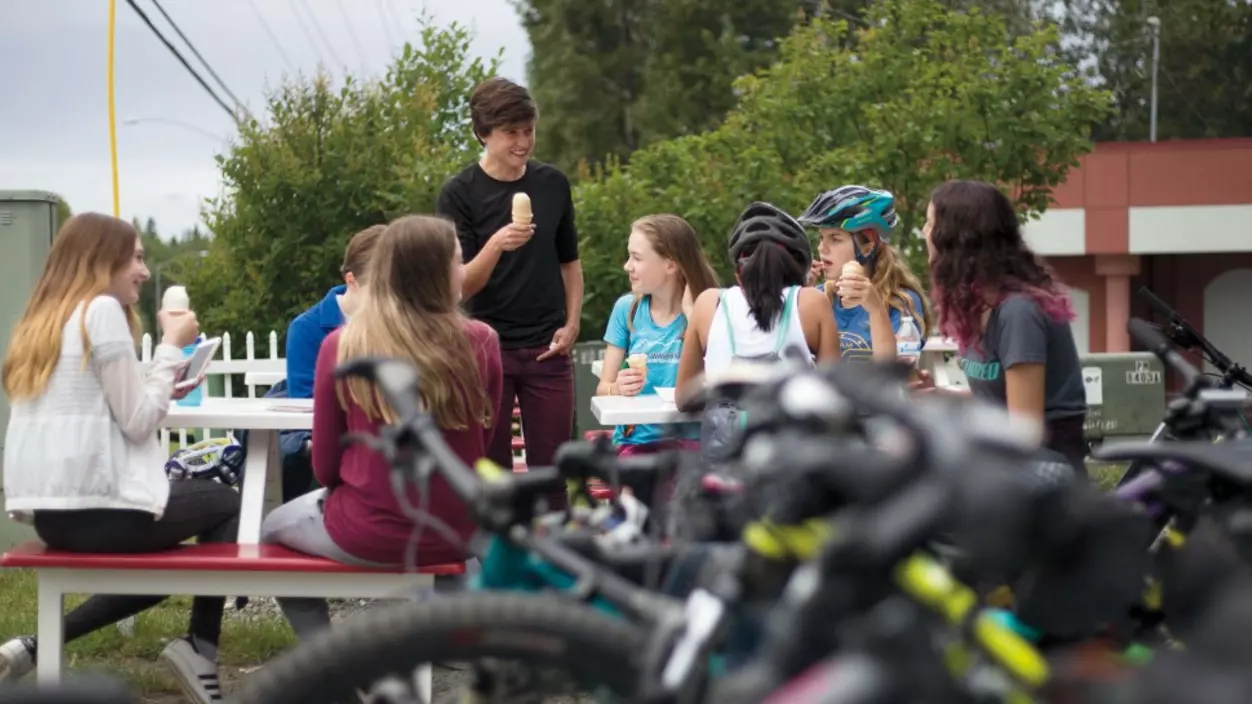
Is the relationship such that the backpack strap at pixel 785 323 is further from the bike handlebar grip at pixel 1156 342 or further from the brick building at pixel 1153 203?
the brick building at pixel 1153 203

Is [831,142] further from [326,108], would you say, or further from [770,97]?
[326,108]

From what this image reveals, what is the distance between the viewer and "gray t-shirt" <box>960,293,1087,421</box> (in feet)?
15.2

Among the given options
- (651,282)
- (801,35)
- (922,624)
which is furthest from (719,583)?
(801,35)

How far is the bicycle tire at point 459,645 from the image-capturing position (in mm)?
2441

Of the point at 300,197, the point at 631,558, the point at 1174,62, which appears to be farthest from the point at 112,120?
the point at 1174,62

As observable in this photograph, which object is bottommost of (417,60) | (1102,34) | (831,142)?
(831,142)

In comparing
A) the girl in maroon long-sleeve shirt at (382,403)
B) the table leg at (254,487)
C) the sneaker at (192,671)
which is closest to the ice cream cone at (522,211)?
the table leg at (254,487)

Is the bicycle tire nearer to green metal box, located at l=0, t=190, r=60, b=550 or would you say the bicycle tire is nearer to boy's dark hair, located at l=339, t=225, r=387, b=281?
boy's dark hair, located at l=339, t=225, r=387, b=281

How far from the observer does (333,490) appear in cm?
484

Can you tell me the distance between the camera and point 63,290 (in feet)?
16.2

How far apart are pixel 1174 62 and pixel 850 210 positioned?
4666 centimetres

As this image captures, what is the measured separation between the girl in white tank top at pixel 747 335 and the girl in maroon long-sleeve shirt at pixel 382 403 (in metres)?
1.02

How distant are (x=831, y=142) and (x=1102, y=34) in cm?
3716

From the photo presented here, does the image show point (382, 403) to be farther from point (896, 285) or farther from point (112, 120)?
point (112, 120)
